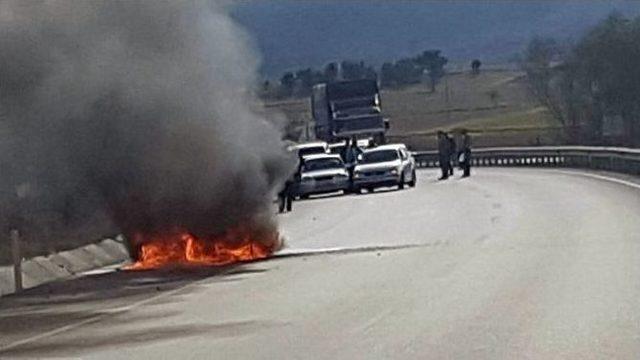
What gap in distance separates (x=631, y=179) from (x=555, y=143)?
2967 centimetres

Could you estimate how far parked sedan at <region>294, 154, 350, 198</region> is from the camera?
53781mm

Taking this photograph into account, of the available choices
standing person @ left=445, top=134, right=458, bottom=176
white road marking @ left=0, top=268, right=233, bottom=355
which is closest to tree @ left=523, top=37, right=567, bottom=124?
standing person @ left=445, top=134, right=458, bottom=176

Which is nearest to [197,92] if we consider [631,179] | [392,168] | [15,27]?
[15,27]

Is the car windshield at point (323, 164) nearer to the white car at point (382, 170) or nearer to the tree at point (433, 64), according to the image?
the white car at point (382, 170)

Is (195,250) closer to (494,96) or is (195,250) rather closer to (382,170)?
(382,170)

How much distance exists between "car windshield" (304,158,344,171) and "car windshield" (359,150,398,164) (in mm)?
794

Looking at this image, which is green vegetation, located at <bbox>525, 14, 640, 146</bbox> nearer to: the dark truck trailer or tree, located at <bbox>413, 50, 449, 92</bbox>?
the dark truck trailer

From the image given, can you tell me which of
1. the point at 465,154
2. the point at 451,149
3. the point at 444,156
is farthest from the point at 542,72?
the point at 444,156

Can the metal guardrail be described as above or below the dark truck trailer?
below

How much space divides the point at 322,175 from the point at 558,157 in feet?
51.4

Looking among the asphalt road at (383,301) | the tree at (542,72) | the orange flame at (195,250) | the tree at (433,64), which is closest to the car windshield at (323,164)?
the asphalt road at (383,301)

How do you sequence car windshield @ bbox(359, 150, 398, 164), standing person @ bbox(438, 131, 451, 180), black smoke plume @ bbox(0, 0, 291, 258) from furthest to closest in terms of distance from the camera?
1. standing person @ bbox(438, 131, 451, 180)
2. car windshield @ bbox(359, 150, 398, 164)
3. black smoke plume @ bbox(0, 0, 291, 258)

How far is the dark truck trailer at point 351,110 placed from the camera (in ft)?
232

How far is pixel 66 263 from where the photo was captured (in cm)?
2695
